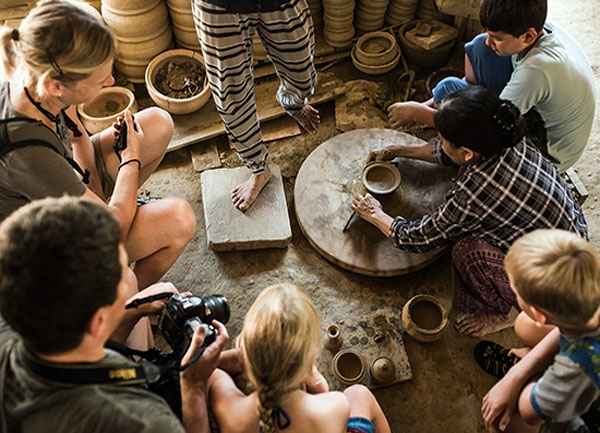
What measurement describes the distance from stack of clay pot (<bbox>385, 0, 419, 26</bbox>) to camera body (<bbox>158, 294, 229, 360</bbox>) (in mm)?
2829

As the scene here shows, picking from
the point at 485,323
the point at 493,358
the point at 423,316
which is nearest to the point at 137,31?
the point at 423,316

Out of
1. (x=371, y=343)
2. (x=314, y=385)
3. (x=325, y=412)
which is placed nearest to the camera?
(x=325, y=412)

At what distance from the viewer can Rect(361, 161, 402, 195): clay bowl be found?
10.1ft

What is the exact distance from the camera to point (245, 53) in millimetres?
2664

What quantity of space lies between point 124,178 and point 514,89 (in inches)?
77.6

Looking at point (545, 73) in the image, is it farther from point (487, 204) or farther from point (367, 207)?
point (367, 207)

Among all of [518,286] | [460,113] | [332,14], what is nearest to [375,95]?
[332,14]

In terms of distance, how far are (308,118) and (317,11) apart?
0.98 meters

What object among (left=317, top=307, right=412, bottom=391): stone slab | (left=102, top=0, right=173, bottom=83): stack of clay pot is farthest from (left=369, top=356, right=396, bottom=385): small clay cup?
(left=102, top=0, right=173, bottom=83): stack of clay pot

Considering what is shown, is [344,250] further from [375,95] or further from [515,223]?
[375,95]

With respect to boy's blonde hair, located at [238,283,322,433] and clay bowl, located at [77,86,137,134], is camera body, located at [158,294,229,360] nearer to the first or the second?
boy's blonde hair, located at [238,283,322,433]

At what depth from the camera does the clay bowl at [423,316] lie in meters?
2.75

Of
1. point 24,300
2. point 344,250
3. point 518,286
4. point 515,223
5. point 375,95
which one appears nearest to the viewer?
point 24,300

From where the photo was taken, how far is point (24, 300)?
133 centimetres
